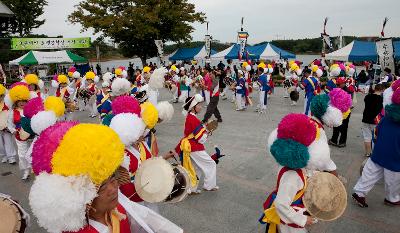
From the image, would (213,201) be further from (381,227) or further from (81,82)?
(81,82)

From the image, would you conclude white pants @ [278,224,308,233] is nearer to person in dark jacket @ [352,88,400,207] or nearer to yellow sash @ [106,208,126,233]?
yellow sash @ [106,208,126,233]

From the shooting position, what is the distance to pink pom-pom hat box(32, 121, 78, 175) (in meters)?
1.70

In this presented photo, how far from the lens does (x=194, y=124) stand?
5160 mm

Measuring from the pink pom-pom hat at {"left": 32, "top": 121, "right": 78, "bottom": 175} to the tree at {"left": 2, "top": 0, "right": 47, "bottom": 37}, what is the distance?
5179 centimetres

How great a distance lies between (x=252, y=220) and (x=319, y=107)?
76.0 inches

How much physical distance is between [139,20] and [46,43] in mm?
11115

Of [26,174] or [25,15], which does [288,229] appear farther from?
[25,15]

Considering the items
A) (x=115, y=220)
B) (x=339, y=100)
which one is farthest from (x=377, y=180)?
(x=115, y=220)

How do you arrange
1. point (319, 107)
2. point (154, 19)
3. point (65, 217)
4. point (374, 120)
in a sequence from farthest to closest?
point (154, 19)
point (374, 120)
point (319, 107)
point (65, 217)

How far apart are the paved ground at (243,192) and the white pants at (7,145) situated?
0.31 metres

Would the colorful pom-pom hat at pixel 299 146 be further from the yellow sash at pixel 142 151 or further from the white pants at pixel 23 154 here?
the white pants at pixel 23 154

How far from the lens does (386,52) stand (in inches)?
325

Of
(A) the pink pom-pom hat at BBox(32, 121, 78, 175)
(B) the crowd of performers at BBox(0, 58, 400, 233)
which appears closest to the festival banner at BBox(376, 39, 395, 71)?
(B) the crowd of performers at BBox(0, 58, 400, 233)

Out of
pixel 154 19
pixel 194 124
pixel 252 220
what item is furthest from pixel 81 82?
pixel 154 19
